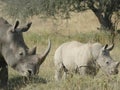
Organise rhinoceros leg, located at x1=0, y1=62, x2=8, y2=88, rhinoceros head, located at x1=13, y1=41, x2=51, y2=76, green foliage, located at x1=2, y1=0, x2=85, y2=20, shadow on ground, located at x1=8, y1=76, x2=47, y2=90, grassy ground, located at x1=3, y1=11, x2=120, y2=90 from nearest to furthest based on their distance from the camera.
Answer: grassy ground, located at x1=3, y1=11, x2=120, y2=90 < rhinoceros head, located at x1=13, y1=41, x2=51, y2=76 < shadow on ground, located at x1=8, y1=76, x2=47, y2=90 < rhinoceros leg, located at x1=0, y1=62, x2=8, y2=88 < green foliage, located at x1=2, y1=0, x2=85, y2=20

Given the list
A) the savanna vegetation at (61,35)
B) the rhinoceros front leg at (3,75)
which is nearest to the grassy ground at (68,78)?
the savanna vegetation at (61,35)

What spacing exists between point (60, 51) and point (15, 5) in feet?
33.4

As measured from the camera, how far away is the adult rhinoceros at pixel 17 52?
363 inches

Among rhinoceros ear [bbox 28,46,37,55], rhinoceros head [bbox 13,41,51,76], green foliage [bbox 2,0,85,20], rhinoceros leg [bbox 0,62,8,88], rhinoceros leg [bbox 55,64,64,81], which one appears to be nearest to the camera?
rhinoceros head [bbox 13,41,51,76]

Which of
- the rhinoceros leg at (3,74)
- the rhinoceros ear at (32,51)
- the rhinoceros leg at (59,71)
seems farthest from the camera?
the rhinoceros leg at (59,71)

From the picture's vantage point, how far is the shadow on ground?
9547mm

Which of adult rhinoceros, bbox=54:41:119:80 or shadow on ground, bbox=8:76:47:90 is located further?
adult rhinoceros, bbox=54:41:119:80

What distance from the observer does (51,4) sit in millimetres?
20312

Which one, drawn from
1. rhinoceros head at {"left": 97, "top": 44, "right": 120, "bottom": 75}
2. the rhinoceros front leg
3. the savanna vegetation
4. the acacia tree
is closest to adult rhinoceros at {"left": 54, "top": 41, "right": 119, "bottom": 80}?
rhinoceros head at {"left": 97, "top": 44, "right": 120, "bottom": 75}

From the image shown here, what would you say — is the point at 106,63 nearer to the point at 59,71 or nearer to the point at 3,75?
the point at 59,71

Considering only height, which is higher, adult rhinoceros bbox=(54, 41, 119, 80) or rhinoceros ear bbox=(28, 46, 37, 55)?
rhinoceros ear bbox=(28, 46, 37, 55)

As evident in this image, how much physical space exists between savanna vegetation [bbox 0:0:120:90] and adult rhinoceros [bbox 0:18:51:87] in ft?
1.29

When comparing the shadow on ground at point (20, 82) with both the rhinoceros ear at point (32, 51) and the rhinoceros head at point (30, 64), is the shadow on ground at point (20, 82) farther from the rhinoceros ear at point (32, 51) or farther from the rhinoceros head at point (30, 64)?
the rhinoceros ear at point (32, 51)

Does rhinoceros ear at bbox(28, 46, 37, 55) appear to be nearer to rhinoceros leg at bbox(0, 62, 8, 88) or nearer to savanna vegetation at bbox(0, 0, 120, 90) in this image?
savanna vegetation at bbox(0, 0, 120, 90)
